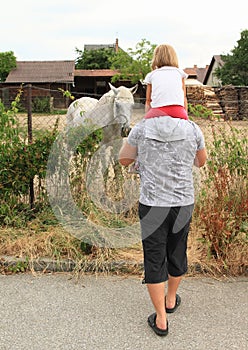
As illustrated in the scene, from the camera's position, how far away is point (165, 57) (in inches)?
112

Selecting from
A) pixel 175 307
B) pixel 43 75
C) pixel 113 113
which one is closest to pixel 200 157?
pixel 175 307

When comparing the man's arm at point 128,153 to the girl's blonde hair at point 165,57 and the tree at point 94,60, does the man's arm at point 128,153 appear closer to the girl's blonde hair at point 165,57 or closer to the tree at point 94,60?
the girl's blonde hair at point 165,57

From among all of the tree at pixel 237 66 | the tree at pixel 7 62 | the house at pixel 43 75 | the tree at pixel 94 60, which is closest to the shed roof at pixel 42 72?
the house at pixel 43 75

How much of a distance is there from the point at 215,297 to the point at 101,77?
37229 millimetres

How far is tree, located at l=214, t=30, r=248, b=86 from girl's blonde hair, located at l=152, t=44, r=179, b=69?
30.1 meters

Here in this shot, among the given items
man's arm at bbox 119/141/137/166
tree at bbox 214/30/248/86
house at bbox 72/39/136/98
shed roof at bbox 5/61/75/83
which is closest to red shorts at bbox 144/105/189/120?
man's arm at bbox 119/141/137/166

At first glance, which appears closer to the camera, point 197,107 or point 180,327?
point 180,327

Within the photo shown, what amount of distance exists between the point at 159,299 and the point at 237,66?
3100 centimetres

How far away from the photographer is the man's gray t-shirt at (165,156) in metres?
2.78

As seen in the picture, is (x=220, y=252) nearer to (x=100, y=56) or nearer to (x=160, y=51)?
(x=160, y=51)

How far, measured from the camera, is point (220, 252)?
13.6ft

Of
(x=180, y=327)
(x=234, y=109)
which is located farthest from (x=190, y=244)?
(x=234, y=109)

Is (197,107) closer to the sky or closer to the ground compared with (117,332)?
closer to the sky

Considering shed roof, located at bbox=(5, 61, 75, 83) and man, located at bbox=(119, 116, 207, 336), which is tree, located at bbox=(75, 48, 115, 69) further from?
man, located at bbox=(119, 116, 207, 336)
